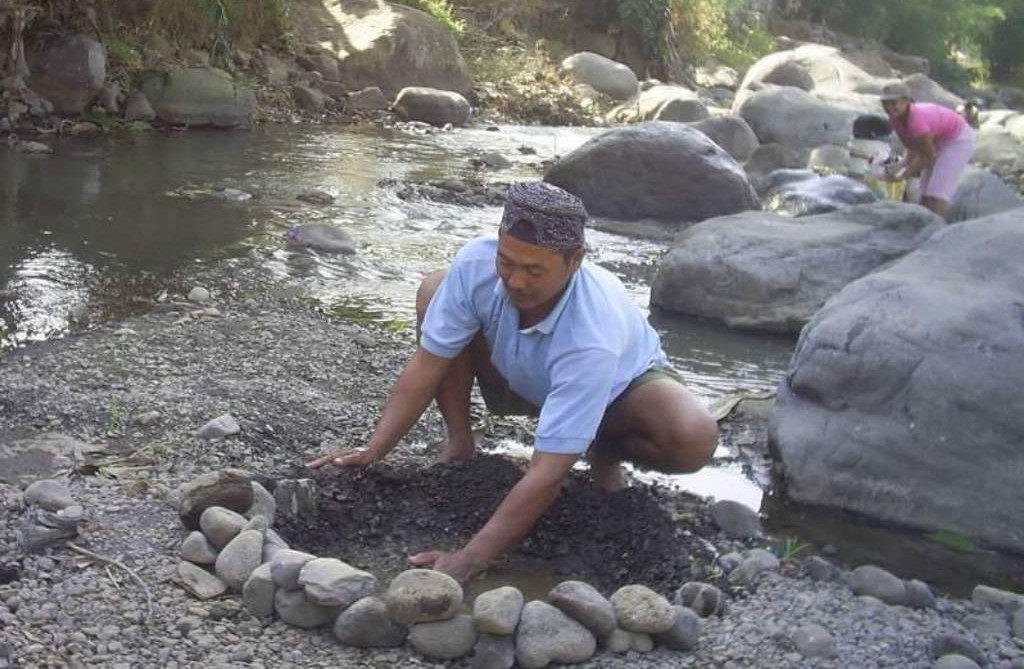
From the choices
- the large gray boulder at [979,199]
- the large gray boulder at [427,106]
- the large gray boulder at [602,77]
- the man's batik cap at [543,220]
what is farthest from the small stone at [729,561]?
the large gray boulder at [602,77]

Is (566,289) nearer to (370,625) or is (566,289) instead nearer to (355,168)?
(370,625)

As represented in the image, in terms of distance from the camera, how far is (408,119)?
54.6ft

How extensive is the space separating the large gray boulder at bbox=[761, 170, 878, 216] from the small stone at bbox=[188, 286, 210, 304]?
19.0ft

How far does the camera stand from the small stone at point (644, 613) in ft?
10.9

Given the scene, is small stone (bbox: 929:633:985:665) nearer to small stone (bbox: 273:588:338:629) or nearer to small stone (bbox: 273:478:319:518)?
small stone (bbox: 273:588:338:629)

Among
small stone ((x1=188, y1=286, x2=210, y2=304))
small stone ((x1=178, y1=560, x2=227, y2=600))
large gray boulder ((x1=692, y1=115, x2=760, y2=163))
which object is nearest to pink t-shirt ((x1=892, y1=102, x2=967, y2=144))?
large gray boulder ((x1=692, y1=115, x2=760, y2=163))

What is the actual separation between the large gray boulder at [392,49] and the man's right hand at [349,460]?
552 inches

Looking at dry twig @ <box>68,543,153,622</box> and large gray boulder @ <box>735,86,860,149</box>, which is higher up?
dry twig @ <box>68,543,153,622</box>

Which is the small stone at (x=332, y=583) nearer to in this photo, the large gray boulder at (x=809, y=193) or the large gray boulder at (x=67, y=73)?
the large gray boulder at (x=809, y=193)

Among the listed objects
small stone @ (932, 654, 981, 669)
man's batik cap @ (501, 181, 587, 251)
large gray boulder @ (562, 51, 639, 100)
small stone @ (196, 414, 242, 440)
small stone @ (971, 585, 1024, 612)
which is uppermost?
man's batik cap @ (501, 181, 587, 251)

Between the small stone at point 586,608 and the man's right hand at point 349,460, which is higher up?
the small stone at point 586,608

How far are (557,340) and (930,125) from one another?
7.40 m

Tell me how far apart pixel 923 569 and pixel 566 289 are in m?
1.62

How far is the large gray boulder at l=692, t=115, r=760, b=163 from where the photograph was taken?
15.5 m
